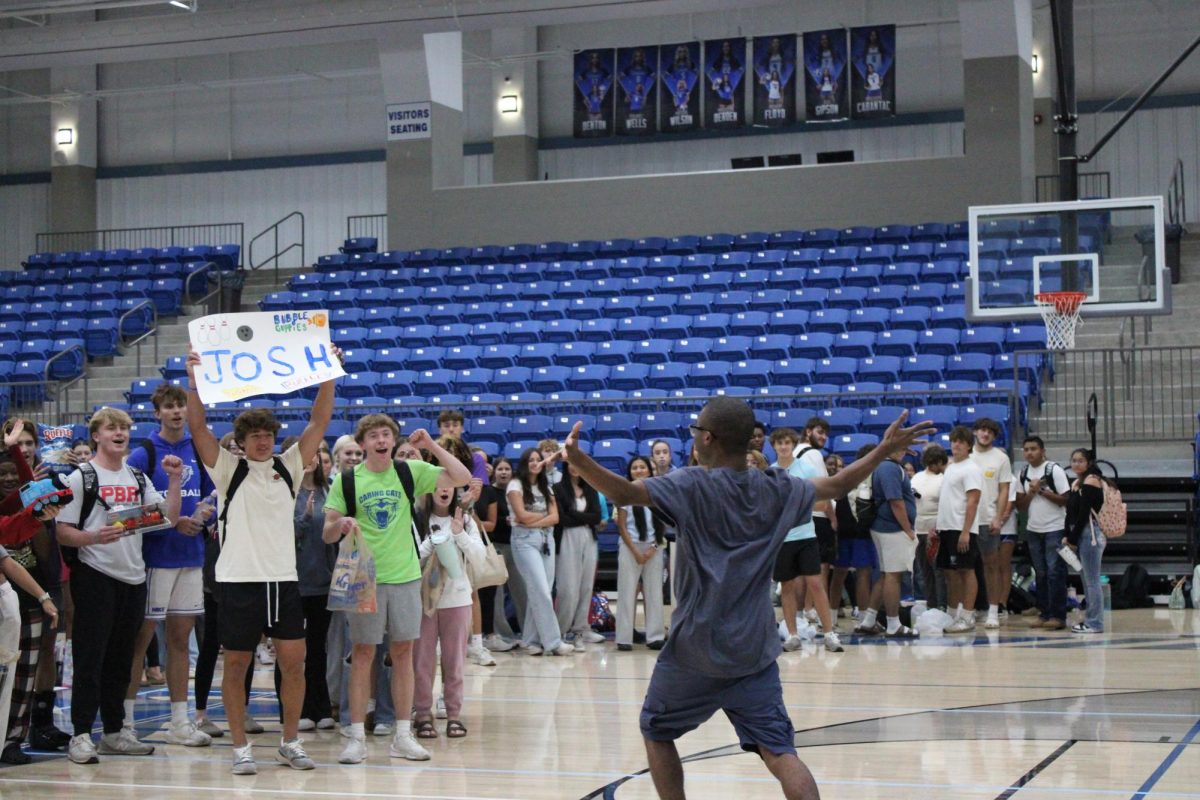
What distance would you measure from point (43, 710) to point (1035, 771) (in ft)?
16.3

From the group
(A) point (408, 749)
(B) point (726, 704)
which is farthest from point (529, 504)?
(B) point (726, 704)

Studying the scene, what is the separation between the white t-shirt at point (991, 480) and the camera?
12.4 metres

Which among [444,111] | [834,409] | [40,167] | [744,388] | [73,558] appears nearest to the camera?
[73,558]

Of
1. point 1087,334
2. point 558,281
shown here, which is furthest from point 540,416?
point 1087,334

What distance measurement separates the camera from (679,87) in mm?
23750

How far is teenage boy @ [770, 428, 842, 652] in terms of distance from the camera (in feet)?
34.9

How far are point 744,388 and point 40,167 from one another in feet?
64.1

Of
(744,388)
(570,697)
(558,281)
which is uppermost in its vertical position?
(558,281)

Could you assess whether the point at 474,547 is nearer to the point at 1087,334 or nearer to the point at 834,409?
the point at 834,409

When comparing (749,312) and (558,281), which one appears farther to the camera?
(558,281)

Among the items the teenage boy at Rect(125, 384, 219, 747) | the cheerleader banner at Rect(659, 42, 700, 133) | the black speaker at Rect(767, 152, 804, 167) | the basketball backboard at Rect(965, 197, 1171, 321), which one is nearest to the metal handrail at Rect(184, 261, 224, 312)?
the cheerleader banner at Rect(659, 42, 700, 133)

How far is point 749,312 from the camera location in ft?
62.2

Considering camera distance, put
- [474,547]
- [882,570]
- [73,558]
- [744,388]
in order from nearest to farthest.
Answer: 1. [73,558]
2. [474,547]
3. [882,570]
4. [744,388]

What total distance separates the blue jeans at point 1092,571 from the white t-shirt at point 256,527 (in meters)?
7.35
